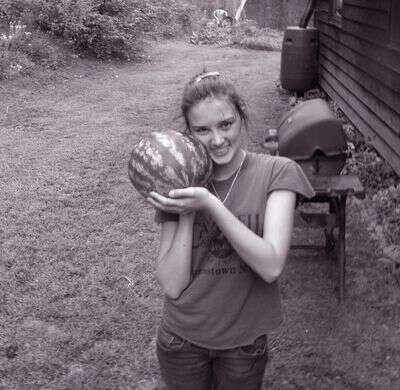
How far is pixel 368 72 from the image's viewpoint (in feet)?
25.9

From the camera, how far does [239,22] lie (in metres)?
25.1

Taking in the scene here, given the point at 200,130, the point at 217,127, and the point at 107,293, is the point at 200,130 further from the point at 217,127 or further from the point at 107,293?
the point at 107,293

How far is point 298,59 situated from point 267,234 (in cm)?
1029

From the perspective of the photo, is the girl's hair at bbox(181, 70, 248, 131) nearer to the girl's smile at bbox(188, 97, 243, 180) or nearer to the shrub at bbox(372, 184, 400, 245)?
the girl's smile at bbox(188, 97, 243, 180)

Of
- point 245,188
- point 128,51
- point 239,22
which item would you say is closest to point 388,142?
point 245,188

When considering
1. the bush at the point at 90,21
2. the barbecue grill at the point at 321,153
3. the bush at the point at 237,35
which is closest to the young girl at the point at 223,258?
the barbecue grill at the point at 321,153

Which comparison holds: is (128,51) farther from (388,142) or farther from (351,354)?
(351,354)

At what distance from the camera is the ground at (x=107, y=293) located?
3.75m

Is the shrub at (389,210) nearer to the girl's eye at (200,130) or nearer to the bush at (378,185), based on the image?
the bush at (378,185)

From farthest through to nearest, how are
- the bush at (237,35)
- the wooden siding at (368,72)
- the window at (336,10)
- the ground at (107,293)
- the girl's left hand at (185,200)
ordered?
the bush at (237,35), the window at (336,10), the wooden siding at (368,72), the ground at (107,293), the girl's left hand at (185,200)

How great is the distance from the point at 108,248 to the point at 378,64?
4142mm

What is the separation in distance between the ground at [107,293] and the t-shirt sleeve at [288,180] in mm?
571

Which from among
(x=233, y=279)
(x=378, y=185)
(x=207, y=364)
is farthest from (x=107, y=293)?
(x=378, y=185)

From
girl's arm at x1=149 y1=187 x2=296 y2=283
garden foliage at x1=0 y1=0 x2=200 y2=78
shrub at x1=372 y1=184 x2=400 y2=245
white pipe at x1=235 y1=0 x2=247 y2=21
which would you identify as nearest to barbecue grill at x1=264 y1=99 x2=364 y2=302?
shrub at x1=372 y1=184 x2=400 y2=245
